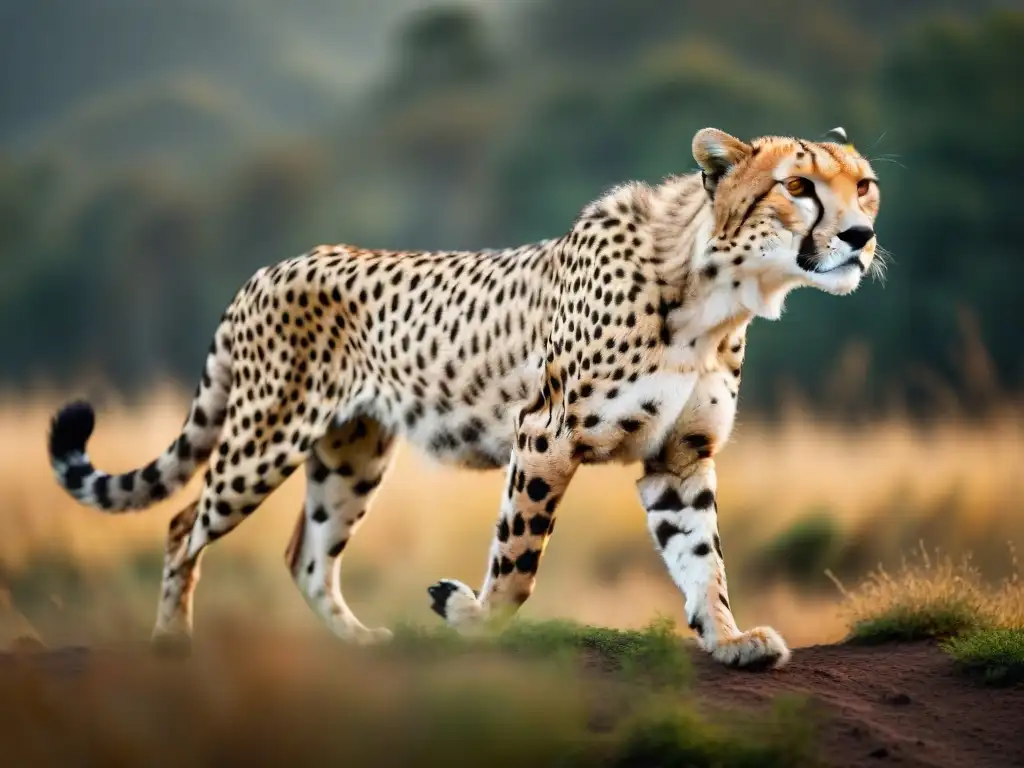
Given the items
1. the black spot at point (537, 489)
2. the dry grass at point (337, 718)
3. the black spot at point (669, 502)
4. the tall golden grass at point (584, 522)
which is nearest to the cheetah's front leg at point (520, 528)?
the black spot at point (537, 489)

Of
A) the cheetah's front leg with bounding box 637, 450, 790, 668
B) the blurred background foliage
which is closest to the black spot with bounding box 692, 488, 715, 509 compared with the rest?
the cheetah's front leg with bounding box 637, 450, 790, 668

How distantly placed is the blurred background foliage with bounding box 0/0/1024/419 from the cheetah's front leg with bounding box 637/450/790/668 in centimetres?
678

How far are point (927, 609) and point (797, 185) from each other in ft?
5.20

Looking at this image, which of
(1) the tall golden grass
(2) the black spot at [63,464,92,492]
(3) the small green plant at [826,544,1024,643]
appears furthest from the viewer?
(1) the tall golden grass

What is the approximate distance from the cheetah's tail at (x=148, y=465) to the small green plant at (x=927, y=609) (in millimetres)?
2083

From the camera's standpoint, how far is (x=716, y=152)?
3.73 meters

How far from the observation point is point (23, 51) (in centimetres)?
2319

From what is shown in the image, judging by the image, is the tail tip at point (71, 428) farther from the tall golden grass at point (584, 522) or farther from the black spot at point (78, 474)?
the tall golden grass at point (584, 522)

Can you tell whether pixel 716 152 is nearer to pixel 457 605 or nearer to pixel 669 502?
pixel 669 502

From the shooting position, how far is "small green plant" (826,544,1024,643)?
177 inches

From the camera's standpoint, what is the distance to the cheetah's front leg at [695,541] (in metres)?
3.80

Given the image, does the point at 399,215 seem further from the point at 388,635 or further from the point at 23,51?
the point at 388,635

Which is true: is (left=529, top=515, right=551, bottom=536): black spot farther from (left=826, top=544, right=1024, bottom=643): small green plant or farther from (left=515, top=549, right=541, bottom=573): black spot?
(left=826, top=544, right=1024, bottom=643): small green plant

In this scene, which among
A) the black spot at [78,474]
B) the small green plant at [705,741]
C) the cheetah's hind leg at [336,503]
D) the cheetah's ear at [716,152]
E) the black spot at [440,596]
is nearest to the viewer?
the small green plant at [705,741]
